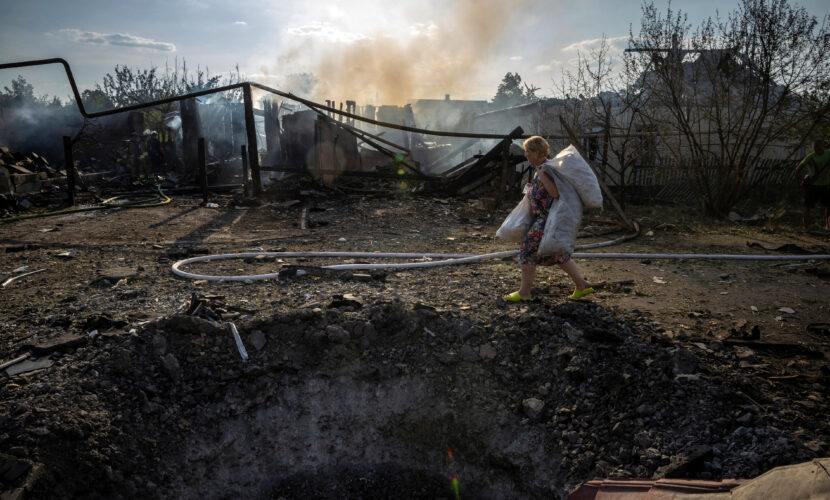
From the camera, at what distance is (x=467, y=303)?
407 centimetres

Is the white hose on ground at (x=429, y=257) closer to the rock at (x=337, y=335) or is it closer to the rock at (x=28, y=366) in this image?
the rock at (x=337, y=335)

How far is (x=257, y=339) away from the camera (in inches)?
138

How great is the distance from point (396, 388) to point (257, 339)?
40.7 inches

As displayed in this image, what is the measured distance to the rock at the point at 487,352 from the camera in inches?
135

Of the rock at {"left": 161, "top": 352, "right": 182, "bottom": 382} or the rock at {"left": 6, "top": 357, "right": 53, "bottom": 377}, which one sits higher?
the rock at {"left": 6, "top": 357, "right": 53, "bottom": 377}

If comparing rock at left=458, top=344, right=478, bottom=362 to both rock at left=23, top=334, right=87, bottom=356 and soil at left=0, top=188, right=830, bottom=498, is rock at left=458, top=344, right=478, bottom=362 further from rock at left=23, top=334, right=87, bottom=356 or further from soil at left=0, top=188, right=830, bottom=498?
rock at left=23, top=334, right=87, bottom=356

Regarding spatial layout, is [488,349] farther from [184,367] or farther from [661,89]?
[661,89]

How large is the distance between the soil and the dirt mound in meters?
0.01

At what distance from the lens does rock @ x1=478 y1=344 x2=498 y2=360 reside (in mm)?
3433

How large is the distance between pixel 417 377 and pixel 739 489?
2024mm

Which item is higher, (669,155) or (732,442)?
(669,155)

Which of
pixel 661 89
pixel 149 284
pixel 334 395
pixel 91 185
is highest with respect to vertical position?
pixel 661 89

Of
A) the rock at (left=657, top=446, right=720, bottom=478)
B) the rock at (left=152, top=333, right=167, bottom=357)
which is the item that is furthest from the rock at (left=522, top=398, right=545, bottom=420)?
the rock at (left=152, top=333, right=167, bottom=357)

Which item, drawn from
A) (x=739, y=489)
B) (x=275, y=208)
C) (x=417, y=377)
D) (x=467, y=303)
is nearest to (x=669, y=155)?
(x=275, y=208)
